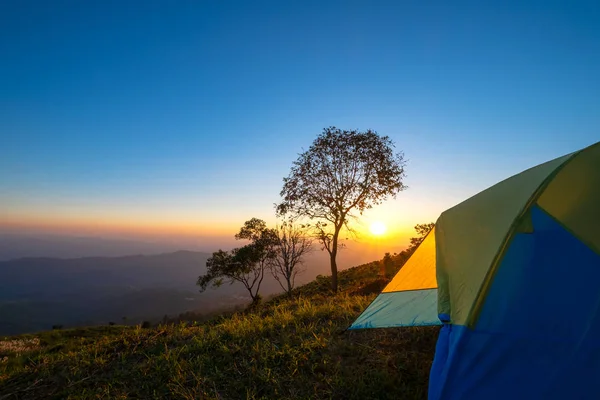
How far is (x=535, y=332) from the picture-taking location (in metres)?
3.19

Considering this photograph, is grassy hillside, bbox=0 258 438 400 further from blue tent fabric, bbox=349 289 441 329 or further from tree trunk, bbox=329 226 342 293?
tree trunk, bbox=329 226 342 293

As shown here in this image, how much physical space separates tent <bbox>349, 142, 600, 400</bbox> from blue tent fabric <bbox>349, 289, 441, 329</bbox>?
1209 mm

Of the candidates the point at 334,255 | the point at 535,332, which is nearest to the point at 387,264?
the point at 334,255

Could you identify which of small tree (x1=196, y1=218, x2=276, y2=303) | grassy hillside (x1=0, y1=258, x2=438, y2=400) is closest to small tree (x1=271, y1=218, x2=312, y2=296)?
small tree (x1=196, y1=218, x2=276, y2=303)

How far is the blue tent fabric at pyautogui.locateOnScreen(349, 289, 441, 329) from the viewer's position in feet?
16.8

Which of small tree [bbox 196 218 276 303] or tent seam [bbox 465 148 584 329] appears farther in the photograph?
small tree [bbox 196 218 276 303]

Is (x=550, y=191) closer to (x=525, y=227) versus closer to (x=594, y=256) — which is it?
(x=525, y=227)

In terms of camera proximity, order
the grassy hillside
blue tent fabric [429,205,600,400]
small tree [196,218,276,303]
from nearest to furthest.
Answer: blue tent fabric [429,205,600,400] → the grassy hillside → small tree [196,218,276,303]

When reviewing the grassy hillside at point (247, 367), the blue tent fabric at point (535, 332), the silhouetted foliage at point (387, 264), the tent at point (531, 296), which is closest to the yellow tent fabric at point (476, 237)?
the tent at point (531, 296)

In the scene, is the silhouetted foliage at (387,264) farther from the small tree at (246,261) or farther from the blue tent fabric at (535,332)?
the blue tent fabric at (535,332)

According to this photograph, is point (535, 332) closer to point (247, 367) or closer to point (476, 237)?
point (476, 237)

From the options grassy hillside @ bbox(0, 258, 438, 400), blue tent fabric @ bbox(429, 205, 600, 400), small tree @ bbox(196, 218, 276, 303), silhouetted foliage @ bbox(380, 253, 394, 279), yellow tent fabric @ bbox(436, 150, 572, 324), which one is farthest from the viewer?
small tree @ bbox(196, 218, 276, 303)

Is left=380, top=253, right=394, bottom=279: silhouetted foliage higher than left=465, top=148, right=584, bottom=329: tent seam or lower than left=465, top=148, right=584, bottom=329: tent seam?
lower

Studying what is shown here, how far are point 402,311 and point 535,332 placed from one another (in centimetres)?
245
